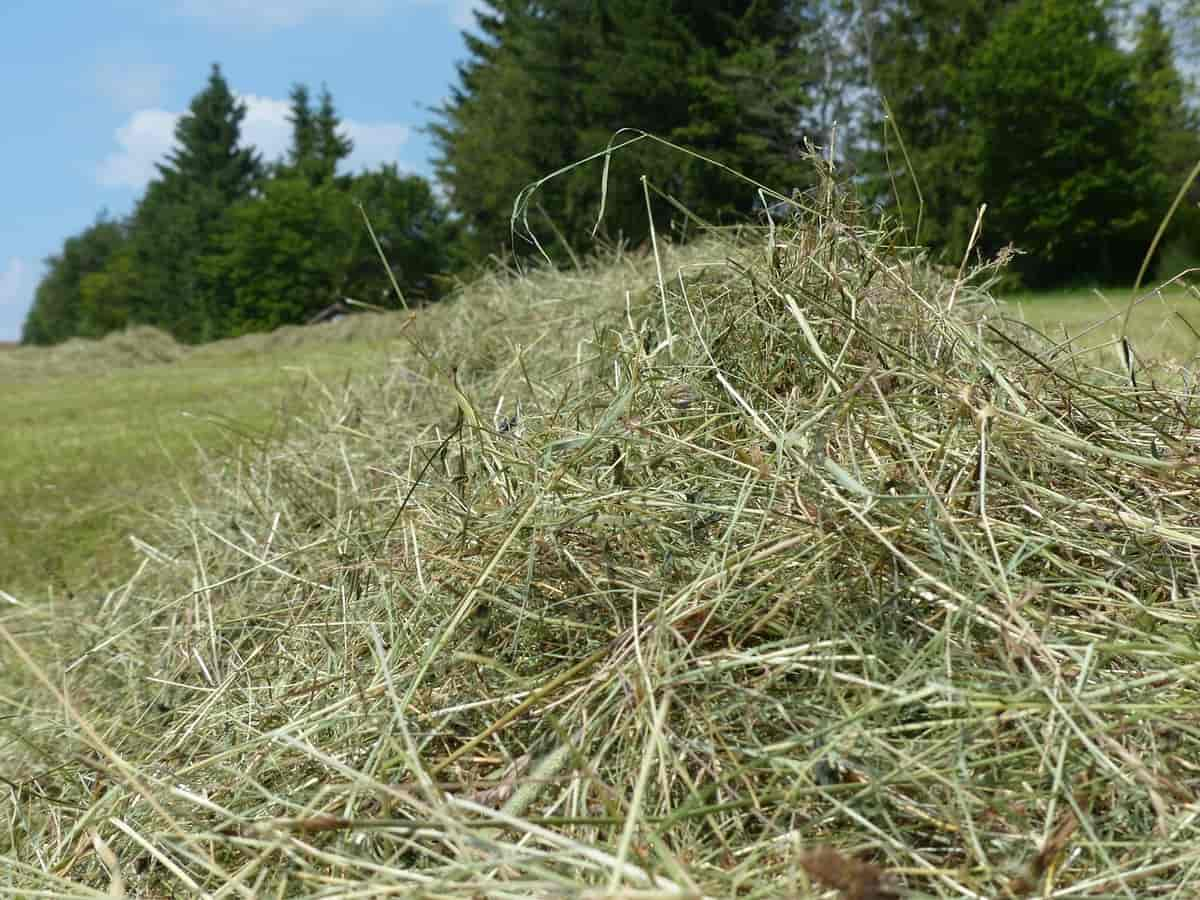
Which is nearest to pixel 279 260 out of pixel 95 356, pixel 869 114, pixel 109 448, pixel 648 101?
pixel 648 101

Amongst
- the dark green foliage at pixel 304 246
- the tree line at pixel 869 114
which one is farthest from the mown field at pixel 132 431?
the dark green foliage at pixel 304 246

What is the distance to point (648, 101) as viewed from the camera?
56.7 feet

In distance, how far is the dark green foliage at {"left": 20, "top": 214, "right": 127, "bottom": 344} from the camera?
48281mm

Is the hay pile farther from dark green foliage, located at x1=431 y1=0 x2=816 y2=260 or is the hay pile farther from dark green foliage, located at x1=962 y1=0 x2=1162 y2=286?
dark green foliage, located at x1=962 y1=0 x2=1162 y2=286

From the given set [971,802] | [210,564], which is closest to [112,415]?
[210,564]

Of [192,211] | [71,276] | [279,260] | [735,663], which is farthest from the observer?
[71,276]

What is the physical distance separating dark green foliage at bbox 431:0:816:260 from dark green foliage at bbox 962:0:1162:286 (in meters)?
3.20

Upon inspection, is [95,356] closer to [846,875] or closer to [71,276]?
[846,875]

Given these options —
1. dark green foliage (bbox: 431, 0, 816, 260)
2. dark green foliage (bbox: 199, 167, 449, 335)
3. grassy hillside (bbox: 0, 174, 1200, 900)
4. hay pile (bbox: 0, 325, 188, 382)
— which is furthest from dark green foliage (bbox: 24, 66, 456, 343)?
grassy hillside (bbox: 0, 174, 1200, 900)

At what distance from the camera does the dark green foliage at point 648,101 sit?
52.2 ft

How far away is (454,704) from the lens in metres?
0.95

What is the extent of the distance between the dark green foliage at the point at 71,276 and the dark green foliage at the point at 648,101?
35545 mm

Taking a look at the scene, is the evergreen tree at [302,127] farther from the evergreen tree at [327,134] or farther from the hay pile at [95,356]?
Result: the hay pile at [95,356]

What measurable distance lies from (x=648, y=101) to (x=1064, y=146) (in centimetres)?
718
